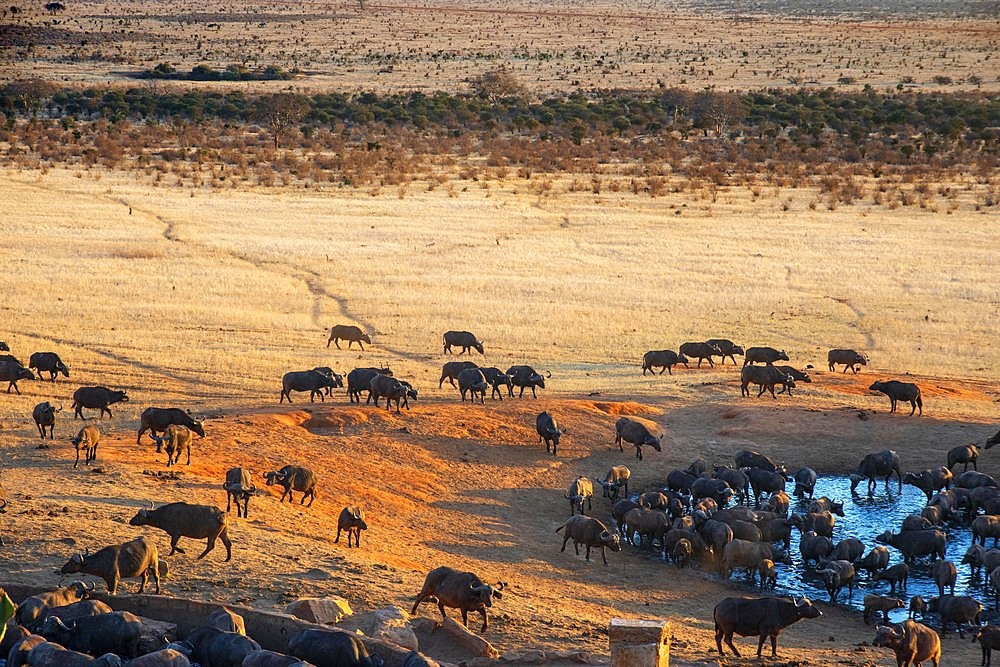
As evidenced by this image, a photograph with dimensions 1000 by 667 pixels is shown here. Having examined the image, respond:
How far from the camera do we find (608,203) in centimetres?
5228

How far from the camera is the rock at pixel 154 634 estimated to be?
13.1m

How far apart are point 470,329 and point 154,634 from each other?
64.0 ft

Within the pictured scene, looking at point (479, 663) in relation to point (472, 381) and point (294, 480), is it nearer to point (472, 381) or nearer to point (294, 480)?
point (294, 480)

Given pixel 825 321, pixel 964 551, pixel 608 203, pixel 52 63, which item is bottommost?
pixel 964 551

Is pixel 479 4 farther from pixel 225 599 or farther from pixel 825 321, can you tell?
pixel 225 599

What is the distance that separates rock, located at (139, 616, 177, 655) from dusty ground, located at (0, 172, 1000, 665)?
1.03m

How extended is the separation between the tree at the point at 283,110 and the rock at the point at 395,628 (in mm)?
59940

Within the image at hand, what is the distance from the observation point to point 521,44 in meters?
140

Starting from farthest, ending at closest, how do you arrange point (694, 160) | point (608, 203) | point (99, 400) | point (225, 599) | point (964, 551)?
point (694, 160) → point (608, 203) → point (99, 400) → point (964, 551) → point (225, 599)

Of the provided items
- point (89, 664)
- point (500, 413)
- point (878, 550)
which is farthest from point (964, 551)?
point (89, 664)

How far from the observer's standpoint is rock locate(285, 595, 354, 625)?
1384 cm

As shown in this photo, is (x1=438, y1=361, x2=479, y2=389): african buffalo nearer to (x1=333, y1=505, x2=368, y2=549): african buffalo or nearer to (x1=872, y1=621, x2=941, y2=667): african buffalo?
(x1=333, y1=505, x2=368, y2=549): african buffalo

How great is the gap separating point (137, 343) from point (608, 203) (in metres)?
26.6

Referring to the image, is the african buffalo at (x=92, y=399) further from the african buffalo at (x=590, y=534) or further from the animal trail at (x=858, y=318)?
the animal trail at (x=858, y=318)
